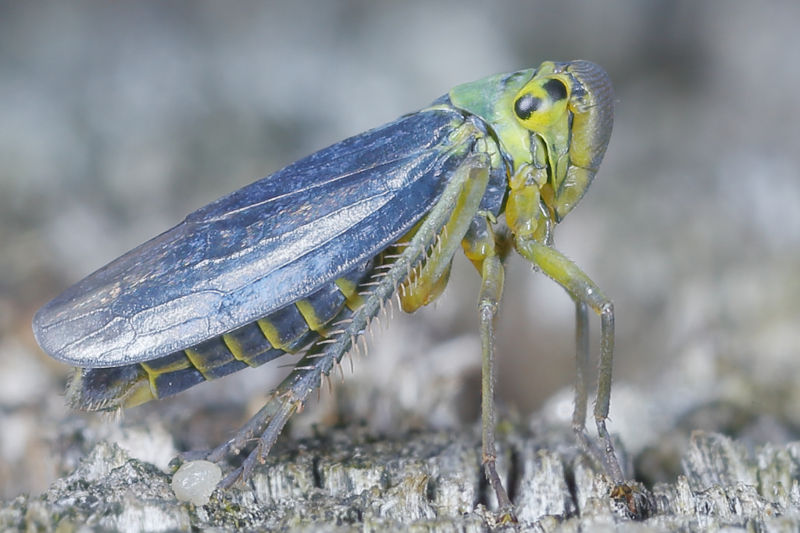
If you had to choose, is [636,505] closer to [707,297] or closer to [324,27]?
[707,297]

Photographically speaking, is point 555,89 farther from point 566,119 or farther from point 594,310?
point 594,310

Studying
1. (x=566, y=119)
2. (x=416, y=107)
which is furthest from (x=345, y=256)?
(x=416, y=107)

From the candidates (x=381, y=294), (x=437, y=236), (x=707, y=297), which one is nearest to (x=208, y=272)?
(x=381, y=294)

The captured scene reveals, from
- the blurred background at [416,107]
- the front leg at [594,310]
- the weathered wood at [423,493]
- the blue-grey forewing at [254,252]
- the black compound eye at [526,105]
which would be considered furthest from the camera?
the blurred background at [416,107]

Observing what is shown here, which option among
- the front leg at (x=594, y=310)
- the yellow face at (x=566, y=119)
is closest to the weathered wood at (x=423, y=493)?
the front leg at (x=594, y=310)

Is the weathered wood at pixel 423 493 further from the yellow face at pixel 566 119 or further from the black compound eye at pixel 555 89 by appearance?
the black compound eye at pixel 555 89
